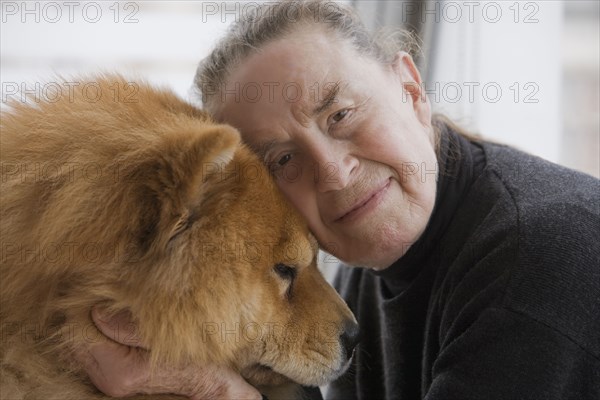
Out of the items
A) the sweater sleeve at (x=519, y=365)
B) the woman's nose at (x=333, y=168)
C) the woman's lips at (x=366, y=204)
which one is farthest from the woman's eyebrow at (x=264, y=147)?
the sweater sleeve at (x=519, y=365)

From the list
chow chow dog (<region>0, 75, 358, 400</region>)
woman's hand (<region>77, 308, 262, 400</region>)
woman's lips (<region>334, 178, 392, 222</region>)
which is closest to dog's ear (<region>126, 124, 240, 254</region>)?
chow chow dog (<region>0, 75, 358, 400</region>)

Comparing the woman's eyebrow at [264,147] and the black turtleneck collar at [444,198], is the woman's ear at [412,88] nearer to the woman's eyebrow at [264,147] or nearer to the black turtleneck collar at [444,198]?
the black turtleneck collar at [444,198]

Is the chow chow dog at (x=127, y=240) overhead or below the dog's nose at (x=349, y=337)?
overhead

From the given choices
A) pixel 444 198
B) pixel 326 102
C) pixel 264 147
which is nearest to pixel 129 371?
pixel 264 147

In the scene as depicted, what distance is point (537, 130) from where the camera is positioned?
2.01 m

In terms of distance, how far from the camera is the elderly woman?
3.62 feet

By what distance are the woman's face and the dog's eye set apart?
136 millimetres

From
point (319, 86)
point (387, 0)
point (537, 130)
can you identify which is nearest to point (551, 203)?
point (319, 86)

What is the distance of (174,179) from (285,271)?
1.12 feet

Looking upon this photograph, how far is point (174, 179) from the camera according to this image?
1.05 meters

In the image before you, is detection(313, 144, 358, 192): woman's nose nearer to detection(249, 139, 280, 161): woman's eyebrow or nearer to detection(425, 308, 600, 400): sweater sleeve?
detection(249, 139, 280, 161): woman's eyebrow

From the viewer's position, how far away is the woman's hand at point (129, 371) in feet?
3.77

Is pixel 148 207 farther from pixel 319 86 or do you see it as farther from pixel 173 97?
pixel 319 86

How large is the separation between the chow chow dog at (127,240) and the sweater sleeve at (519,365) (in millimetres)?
375
